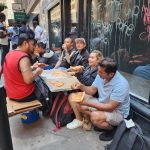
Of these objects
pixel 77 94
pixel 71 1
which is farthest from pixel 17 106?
pixel 71 1

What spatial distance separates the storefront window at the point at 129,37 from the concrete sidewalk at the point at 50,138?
1070mm

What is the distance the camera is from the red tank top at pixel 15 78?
3.21m

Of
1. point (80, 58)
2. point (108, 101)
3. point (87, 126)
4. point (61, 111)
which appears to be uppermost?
point (80, 58)

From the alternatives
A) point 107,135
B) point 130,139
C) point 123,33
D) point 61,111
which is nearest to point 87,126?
point 107,135

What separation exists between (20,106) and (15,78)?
16.9 inches

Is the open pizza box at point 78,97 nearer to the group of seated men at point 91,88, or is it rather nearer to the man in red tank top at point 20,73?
the group of seated men at point 91,88

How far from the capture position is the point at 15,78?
3.31 meters

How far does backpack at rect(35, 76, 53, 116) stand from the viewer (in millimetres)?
3525

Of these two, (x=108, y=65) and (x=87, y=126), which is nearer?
(x=108, y=65)

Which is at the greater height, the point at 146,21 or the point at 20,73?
the point at 146,21

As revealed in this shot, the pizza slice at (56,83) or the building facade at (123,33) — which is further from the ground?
the building facade at (123,33)

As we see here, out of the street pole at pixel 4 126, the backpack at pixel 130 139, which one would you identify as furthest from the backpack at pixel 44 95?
the street pole at pixel 4 126

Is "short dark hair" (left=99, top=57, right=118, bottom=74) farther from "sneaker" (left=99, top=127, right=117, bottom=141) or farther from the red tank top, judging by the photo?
the red tank top

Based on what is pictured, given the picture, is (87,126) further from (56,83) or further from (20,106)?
(20,106)
